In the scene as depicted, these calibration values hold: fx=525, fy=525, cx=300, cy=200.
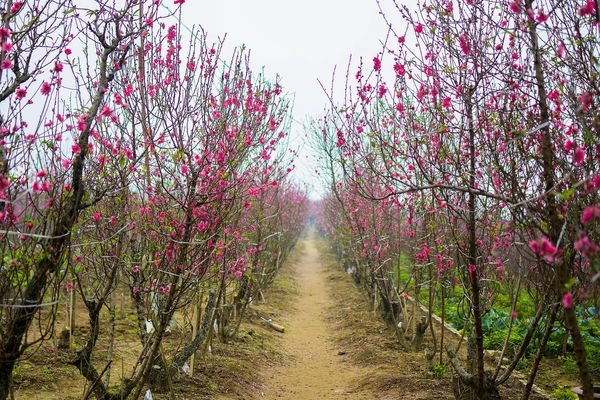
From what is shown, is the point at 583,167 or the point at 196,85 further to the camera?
the point at 196,85

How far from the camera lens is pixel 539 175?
388 centimetres

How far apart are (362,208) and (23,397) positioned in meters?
7.40

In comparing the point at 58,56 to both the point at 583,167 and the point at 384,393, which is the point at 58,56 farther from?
the point at 384,393

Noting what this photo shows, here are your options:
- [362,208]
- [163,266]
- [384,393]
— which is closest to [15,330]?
[163,266]

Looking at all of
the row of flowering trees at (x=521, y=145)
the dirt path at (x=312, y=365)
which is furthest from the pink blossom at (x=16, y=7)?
the dirt path at (x=312, y=365)

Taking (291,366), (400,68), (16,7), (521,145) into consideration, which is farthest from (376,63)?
(291,366)

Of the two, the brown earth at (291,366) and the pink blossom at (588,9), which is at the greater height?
the pink blossom at (588,9)

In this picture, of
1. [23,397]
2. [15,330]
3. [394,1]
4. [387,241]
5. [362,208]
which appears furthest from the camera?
[362,208]

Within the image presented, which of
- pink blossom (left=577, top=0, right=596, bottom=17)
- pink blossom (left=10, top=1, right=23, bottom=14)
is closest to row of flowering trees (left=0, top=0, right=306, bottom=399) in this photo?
pink blossom (left=10, top=1, right=23, bottom=14)

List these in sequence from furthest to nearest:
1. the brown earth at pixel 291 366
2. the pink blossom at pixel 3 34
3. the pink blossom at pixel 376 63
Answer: the brown earth at pixel 291 366 < the pink blossom at pixel 376 63 < the pink blossom at pixel 3 34

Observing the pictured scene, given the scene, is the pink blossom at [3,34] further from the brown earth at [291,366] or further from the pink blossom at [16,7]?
the brown earth at [291,366]

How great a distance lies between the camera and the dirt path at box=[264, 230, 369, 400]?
710 cm

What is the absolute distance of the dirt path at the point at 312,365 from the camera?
710 cm

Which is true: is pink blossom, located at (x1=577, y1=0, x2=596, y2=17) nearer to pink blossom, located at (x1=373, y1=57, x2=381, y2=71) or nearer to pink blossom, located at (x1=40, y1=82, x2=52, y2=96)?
pink blossom, located at (x1=373, y1=57, x2=381, y2=71)
